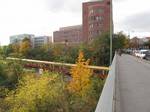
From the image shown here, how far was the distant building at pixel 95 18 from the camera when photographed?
13450 centimetres

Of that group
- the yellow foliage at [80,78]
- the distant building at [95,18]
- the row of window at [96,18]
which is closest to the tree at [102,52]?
the yellow foliage at [80,78]

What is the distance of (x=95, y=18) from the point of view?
447ft

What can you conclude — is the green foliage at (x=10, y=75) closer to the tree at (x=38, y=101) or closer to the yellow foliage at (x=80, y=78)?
the yellow foliage at (x=80, y=78)

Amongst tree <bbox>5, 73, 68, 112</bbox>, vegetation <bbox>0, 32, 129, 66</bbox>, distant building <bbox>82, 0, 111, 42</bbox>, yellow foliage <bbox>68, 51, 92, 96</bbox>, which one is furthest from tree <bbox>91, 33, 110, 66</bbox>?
distant building <bbox>82, 0, 111, 42</bbox>

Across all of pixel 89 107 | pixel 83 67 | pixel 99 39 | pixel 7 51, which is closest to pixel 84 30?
pixel 7 51

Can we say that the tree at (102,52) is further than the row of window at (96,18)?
No

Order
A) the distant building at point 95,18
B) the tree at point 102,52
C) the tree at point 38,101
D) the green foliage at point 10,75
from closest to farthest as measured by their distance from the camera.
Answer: the tree at point 38,101 < the green foliage at point 10,75 < the tree at point 102,52 < the distant building at point 95,18

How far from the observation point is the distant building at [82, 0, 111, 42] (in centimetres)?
13450

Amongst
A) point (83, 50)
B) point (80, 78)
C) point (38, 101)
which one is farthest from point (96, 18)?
point (38, 101)

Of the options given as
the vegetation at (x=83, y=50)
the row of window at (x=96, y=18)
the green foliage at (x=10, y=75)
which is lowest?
the green foliage at (x=10, y=75)

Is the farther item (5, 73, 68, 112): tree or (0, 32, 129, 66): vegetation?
(0, 32, 129, 66): vegetation

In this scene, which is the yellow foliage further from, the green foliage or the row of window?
the row of window

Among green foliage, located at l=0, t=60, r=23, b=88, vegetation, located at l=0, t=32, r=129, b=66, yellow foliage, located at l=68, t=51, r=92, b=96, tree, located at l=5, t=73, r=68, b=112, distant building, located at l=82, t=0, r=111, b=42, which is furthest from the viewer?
distant building, located at l=82, t=0, r=111, b=42

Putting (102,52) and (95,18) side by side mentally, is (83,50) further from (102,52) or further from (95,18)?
(95,18)
